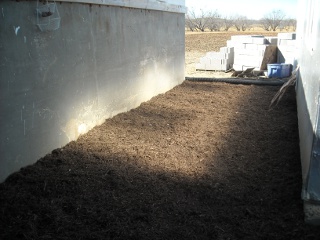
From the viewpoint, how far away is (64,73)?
4.14 meters

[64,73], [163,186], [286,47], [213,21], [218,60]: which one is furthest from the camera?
[213,21]

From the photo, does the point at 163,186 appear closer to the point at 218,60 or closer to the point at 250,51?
the point at 250,51

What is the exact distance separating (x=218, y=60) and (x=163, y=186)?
11.4 m

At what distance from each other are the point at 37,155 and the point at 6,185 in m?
0.60

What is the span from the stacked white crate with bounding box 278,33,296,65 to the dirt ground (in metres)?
8.20

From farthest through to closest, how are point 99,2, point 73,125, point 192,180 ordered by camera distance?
point 99,2
point 73,125
point 192,180

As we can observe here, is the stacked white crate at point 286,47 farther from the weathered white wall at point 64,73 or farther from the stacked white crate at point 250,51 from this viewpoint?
the weathered white wall at point 64,73

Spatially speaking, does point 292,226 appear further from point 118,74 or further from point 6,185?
point 118,74

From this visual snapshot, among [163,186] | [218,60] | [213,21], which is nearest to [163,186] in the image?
[163,186]

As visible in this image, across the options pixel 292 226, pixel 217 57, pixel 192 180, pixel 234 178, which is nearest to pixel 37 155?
pixel 192 180

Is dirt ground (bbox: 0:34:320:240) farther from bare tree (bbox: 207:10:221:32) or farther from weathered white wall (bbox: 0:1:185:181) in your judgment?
bare tree (bbox: 207:10:221:32)

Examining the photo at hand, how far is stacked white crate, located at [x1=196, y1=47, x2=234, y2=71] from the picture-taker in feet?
45.8

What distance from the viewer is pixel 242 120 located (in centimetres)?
598

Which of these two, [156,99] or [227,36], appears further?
[227,36]
